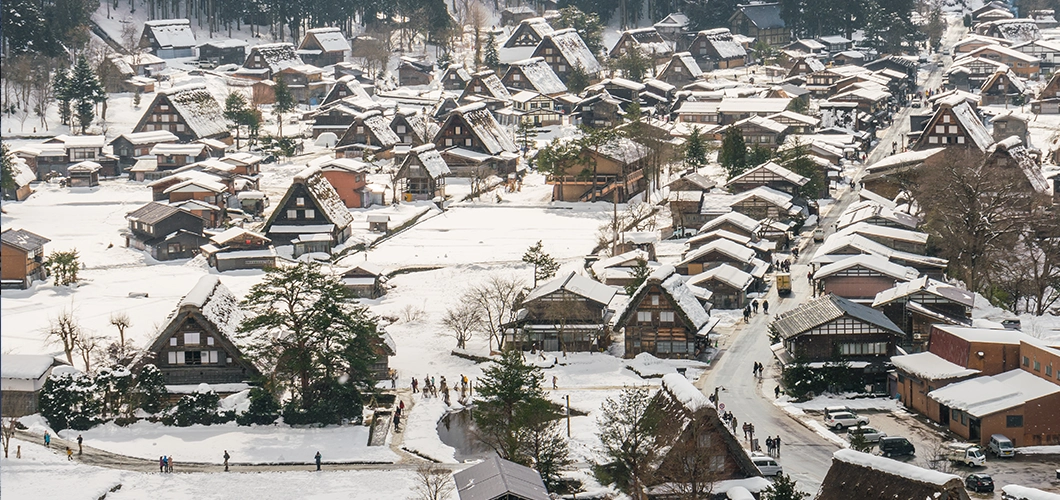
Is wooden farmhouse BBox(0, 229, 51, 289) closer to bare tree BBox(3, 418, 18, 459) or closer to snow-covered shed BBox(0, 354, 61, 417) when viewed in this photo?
snow-covered shed BBox(0, 354, 61, 417)

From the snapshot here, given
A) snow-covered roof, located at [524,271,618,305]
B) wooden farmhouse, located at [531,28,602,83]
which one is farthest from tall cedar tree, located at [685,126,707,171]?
wooden farmhouse, located at [531,28,602,83]

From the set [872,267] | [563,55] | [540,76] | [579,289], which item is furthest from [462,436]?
[563,55]

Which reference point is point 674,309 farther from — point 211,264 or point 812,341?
point 211,264

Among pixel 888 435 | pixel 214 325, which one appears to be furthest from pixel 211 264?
pixel 888 435

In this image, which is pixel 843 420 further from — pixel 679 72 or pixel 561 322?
pixel 679 72

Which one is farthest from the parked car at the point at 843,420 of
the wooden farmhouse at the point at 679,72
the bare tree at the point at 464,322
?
the wooden farmhouse at the point at 679,72

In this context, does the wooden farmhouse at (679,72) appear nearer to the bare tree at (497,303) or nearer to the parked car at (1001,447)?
the bare tree at (497,303)
